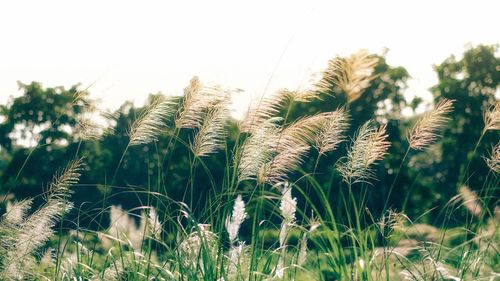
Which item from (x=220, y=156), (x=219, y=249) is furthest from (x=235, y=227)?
(x=220, y=156)

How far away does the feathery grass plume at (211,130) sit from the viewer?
3781 mm

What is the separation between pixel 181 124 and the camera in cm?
388

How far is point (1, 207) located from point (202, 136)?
53.8 inches

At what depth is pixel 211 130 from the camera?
3789 mm

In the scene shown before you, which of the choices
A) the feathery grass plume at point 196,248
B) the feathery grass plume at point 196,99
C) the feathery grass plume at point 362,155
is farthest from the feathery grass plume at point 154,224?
the feathery grass plume at point 362,155

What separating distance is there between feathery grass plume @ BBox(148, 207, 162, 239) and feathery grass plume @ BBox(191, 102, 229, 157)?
402mm

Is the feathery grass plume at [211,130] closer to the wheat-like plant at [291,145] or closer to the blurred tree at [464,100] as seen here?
the wheat-like plant at [291,145]

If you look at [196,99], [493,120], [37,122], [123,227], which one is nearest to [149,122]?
[196,99]

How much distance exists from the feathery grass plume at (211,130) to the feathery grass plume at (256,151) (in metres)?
0.14

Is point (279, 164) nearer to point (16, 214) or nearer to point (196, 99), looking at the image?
point (196, 99)

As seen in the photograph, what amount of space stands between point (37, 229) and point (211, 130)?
3.86 ft

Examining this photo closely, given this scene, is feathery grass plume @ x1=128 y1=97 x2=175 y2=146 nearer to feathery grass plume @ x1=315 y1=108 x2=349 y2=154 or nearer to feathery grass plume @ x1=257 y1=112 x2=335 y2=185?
feathery grass plume @ x1=257 y1=112 x2=335 y2=185

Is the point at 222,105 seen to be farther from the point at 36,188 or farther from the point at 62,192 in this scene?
the point at 36,188

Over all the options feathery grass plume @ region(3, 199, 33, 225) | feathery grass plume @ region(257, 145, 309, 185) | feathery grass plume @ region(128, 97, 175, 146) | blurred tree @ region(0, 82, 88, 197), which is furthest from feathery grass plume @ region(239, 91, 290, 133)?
blurred tree @ region(0, 82, 88, 197)
